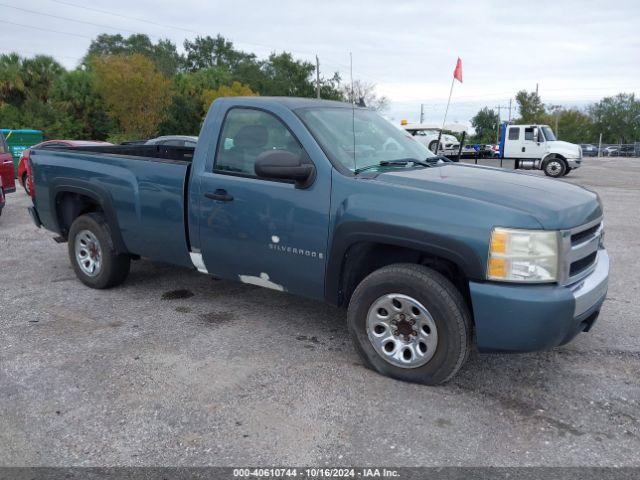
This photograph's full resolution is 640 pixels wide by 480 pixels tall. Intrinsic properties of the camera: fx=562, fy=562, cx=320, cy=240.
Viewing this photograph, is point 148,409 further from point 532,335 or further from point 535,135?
point 535,135

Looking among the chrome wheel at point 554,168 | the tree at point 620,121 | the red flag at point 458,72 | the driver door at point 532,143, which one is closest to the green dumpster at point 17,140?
the red flag at point 458,72

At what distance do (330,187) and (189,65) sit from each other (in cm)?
8442

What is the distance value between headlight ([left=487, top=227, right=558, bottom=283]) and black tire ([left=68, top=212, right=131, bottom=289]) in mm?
3674

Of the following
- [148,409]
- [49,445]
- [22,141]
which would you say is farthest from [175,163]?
[22,141]

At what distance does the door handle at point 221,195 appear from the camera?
13.9ft

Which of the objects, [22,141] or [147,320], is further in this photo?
[22,141]

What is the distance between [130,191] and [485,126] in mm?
74278

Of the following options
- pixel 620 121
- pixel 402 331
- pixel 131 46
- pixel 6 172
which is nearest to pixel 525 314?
pixel 402 331

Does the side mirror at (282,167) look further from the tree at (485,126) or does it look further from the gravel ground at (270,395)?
the tree at (485,126)

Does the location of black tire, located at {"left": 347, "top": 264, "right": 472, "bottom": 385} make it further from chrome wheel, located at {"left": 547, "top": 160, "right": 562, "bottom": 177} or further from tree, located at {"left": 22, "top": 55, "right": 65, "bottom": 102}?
tree, located at {"left": 22, "top": 55, "right": 65, "bottom": 102}

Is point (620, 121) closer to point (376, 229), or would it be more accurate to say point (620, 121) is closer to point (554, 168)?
point (554, 168)

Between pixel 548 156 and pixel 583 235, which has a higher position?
pixel 583 235

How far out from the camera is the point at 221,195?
4266mm

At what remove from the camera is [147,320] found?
189 inches
